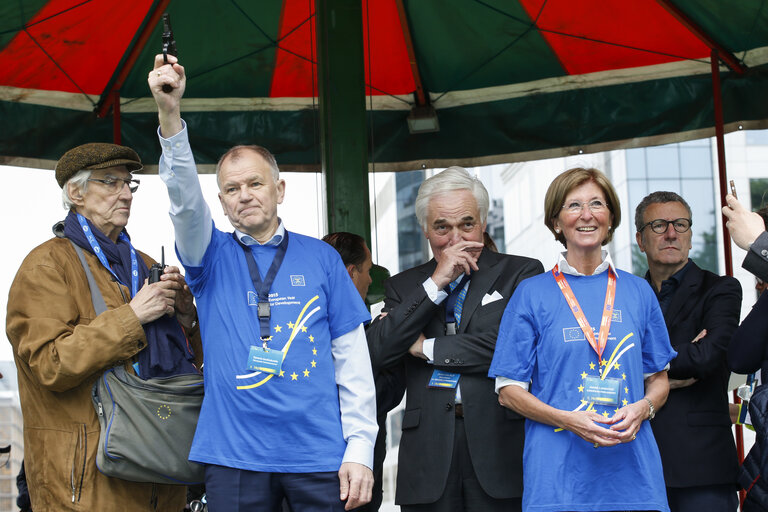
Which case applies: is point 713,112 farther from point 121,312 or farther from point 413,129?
point 121,312

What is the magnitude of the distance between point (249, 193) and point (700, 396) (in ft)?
6.51

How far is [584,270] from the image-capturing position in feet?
11.1

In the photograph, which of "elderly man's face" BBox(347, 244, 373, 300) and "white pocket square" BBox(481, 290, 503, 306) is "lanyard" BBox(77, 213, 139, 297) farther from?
"white pocket square" BBox(481, 290, 503, 306)

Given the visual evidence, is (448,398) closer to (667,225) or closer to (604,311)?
(604,311)

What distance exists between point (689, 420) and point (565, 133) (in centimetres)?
326

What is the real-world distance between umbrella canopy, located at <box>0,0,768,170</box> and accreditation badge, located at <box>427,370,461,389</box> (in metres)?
2.98

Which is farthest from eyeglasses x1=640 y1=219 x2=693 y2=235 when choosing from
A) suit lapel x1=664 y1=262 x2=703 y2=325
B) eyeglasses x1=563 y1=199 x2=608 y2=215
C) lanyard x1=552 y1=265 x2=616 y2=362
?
lanyard x1=552 y1=265 x2=616 y2=362

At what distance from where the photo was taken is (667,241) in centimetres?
419

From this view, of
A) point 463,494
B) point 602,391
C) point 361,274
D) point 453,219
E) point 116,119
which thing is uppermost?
point 116,119

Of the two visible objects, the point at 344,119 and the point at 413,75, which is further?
the point at 413,75

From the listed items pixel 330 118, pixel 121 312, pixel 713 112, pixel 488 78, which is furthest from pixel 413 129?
pixel 121 312

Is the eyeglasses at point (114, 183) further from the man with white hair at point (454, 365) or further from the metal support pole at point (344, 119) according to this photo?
the metal support pole at point (344, 119)

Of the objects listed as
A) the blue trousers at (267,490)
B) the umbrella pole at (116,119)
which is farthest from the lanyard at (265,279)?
the umbrella pole at (116,119)

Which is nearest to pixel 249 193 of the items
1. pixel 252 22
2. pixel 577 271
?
pixel 577 271
